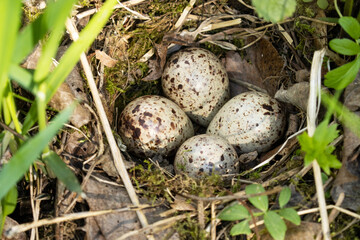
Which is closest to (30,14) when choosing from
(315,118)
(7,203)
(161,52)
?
(161,52)

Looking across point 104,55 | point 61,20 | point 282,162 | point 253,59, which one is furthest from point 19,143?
point 253,59

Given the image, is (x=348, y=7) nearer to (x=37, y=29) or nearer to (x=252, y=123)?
(x=252, y=123)

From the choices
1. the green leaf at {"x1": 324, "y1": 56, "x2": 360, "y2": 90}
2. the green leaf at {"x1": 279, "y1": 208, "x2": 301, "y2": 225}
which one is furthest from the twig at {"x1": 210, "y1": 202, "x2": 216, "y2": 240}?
the green leaf at {"x1": 324, "y1": 56, "x2": 360, "y2": 90}

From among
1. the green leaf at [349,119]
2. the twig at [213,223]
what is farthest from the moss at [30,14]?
the green leaf at [349,119]

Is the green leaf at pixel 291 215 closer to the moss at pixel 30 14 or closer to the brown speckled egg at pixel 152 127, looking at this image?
the brown speckled egg at pixel 152 127

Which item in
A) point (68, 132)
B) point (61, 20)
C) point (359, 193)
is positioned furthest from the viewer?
point (68, 132)

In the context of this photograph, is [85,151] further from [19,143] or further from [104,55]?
[104,55]

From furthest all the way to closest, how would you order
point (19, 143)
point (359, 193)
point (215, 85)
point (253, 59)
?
1. point (253, 59)
2. point (215, 85)
3. point (19, 143)
4. point (359, 193)
